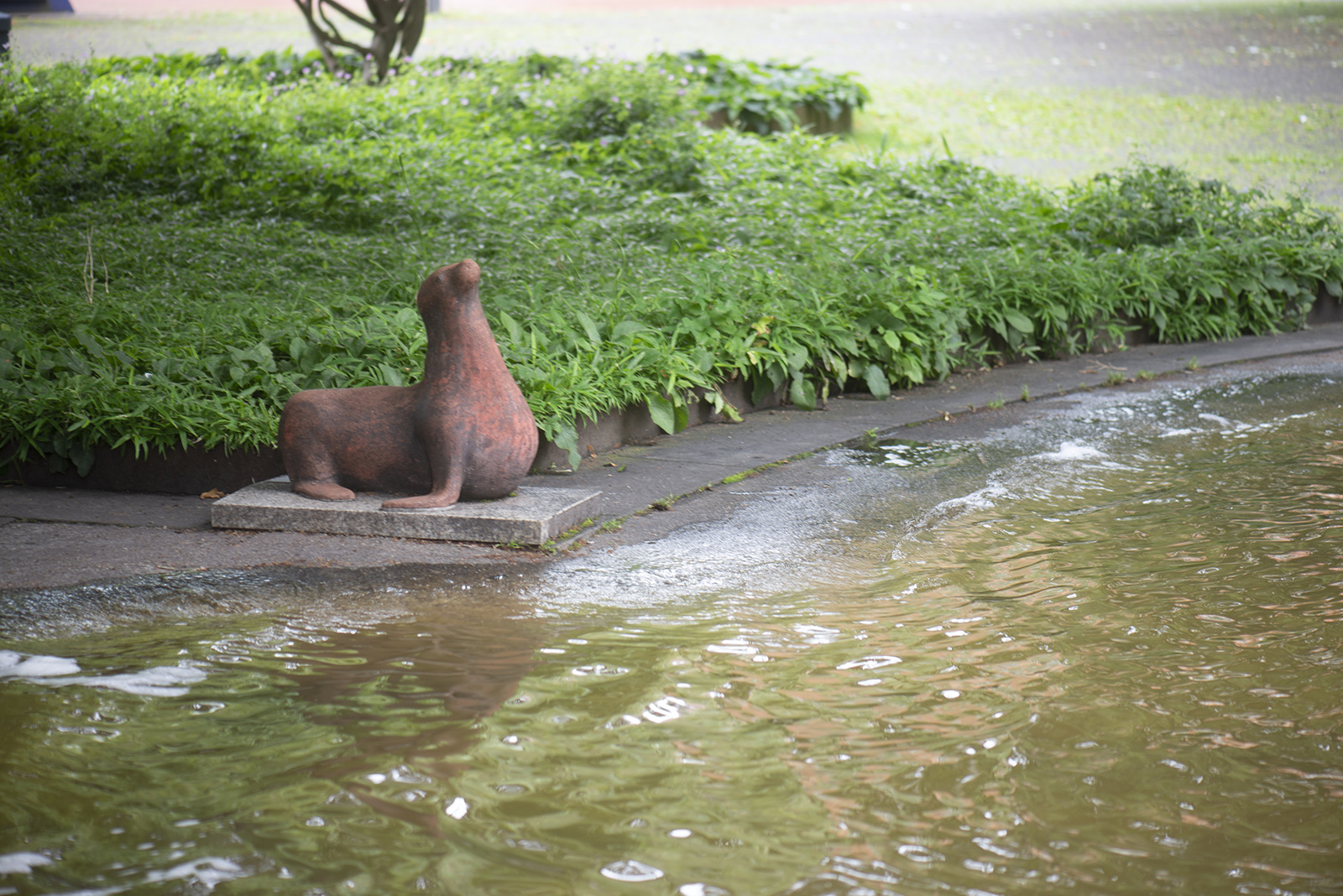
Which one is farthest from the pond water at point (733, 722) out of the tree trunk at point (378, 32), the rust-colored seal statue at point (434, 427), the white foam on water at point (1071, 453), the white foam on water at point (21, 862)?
the tree trunk at point (378, 32)

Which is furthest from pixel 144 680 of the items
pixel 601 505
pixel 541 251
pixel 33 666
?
pixel 541 251

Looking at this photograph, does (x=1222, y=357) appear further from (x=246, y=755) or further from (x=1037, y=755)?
(x=246, y=755)

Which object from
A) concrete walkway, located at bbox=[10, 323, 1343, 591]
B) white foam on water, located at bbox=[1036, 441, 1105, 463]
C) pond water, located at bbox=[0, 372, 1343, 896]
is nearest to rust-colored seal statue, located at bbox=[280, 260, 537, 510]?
Result: concrete walkway, located at bbox=[10, 323, 1343, 591]

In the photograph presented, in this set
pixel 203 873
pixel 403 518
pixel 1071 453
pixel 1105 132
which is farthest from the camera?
pixel 1105 132

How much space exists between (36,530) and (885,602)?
2.70m

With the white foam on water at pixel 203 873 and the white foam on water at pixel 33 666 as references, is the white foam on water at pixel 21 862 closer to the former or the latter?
the white foam on water at pixel 203 873

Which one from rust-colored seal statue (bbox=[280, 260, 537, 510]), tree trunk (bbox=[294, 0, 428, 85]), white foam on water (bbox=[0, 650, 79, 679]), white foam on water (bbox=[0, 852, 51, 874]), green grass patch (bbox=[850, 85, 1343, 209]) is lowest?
white foam on water (bbox=[0, 852, 51, 874])

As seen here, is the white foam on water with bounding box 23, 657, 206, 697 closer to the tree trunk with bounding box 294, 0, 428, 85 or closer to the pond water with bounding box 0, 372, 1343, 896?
the pond water with bounding box 0, 372, 1343, 896

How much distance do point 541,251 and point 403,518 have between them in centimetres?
367

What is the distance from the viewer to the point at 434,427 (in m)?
3.85

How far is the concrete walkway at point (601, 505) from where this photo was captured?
3609 mm

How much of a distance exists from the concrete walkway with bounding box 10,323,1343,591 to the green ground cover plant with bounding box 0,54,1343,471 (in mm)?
197

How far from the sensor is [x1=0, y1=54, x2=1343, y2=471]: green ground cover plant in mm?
4906

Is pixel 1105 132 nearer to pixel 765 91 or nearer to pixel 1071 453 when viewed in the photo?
pixel 765 91
